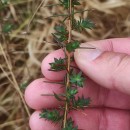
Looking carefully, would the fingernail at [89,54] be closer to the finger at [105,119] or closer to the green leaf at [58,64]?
the green leaf at [58,64]

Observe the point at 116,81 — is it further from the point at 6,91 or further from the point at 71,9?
the point at 6,91

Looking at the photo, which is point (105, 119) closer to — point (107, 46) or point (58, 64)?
point (107, 46)

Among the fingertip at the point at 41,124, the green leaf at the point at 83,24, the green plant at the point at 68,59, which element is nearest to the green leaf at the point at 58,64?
the green plant at the point at 68,59

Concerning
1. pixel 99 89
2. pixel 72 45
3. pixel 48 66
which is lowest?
pixel 99 89

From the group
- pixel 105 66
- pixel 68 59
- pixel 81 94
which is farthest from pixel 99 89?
pixel 68 59

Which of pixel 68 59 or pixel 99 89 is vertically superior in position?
pixel 68 59

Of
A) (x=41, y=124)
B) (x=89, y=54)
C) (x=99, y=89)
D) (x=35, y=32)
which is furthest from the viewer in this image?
(x=35, y=32)

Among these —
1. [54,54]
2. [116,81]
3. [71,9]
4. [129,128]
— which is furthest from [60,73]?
[129,128]

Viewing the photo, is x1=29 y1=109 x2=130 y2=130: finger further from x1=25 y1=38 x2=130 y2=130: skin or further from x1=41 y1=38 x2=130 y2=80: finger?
x1=41 y1=38 x2=130 y2=80: finger
